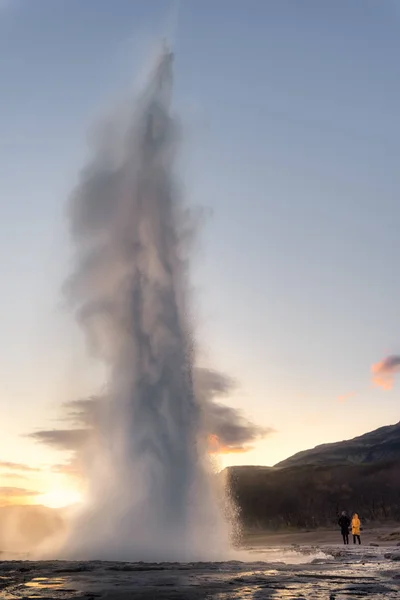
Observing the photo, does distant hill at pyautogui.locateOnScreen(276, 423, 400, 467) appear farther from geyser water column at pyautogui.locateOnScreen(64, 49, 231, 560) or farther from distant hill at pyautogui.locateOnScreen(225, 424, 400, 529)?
geyser water column at pyautogui.locateOnScreen(64, 49, 231, 560)

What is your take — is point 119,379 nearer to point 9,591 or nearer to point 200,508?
point 200,508

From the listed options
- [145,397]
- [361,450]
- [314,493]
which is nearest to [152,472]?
[145,397]

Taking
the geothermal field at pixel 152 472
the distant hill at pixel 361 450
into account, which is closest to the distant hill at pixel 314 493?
the distant hill at pixel 361 450

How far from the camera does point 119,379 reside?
23.4 m

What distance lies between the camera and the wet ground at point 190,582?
9.79m

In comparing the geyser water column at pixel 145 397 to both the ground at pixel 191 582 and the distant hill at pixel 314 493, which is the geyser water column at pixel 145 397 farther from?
the distant hill at pixel 314 493

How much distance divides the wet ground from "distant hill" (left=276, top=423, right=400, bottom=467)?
10594cm

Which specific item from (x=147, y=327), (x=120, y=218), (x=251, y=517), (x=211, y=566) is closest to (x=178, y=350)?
(x=147, y=327)

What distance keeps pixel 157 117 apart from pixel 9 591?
2609 centimetres

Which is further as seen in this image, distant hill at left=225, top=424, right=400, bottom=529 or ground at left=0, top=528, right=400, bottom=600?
distant hill at left=225, top=424, right=400, bottom=529

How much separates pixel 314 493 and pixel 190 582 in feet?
280

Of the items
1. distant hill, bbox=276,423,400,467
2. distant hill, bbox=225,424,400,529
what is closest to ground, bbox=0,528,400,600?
distant hill, bbox=225,424,400,529

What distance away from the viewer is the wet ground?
9.79 m

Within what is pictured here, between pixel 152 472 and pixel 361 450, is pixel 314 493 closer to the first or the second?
pixel 361 450
